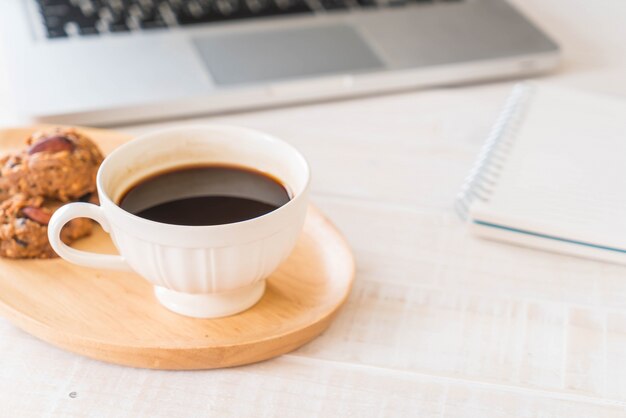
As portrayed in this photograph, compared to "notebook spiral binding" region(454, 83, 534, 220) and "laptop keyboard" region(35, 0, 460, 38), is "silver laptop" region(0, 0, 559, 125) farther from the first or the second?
"notebook spiral binding" region(454, 83, 534, 220)

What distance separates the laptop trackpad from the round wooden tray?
1.02ft

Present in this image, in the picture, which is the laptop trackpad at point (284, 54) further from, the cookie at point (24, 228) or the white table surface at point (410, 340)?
the cookie at point (24, 228)

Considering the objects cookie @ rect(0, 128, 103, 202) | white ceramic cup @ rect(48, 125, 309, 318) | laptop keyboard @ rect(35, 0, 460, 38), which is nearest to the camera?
white ceramic cup @ rect(48, 125, 309, 318)

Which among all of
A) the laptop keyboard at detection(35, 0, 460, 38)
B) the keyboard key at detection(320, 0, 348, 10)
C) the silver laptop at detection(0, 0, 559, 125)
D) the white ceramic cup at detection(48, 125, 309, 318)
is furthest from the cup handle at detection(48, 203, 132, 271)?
the keyboard key at detection(320, 0, 348, 10)

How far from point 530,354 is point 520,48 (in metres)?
0.49

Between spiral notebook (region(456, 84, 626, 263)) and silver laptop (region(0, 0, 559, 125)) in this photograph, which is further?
silver laptop (region(0, 0, 559, 125))

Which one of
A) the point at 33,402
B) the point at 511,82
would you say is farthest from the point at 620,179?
the point at 33,402

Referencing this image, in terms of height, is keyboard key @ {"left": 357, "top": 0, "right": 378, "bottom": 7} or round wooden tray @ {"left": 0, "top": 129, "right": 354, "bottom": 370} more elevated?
round wooden tray @ {"left": 0, "top": 129, "right": 354, "bottom": 370}

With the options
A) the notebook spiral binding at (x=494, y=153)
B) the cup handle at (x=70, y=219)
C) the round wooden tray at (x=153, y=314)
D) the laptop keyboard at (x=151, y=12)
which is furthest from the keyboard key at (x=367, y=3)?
the cup handle at (x=70, y=219)

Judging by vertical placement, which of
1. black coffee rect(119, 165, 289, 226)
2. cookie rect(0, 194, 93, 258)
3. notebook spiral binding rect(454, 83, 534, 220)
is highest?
black coffee rect(119, 165, 289, 226)

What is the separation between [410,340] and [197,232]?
176 millimetres

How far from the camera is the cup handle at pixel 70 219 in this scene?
21.6 inches

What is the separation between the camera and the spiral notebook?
693mm

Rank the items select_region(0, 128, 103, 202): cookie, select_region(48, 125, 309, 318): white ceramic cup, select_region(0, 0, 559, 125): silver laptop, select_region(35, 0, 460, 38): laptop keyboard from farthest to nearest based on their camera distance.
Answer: select_region(35, 0, 460, 38): laptop keyboard, select_region(0, 0, 559, 125): silver laptop, select_region(0, 128, 103, 202): cookie, select_region(48, 125, 309, 318): white ceramic cup
